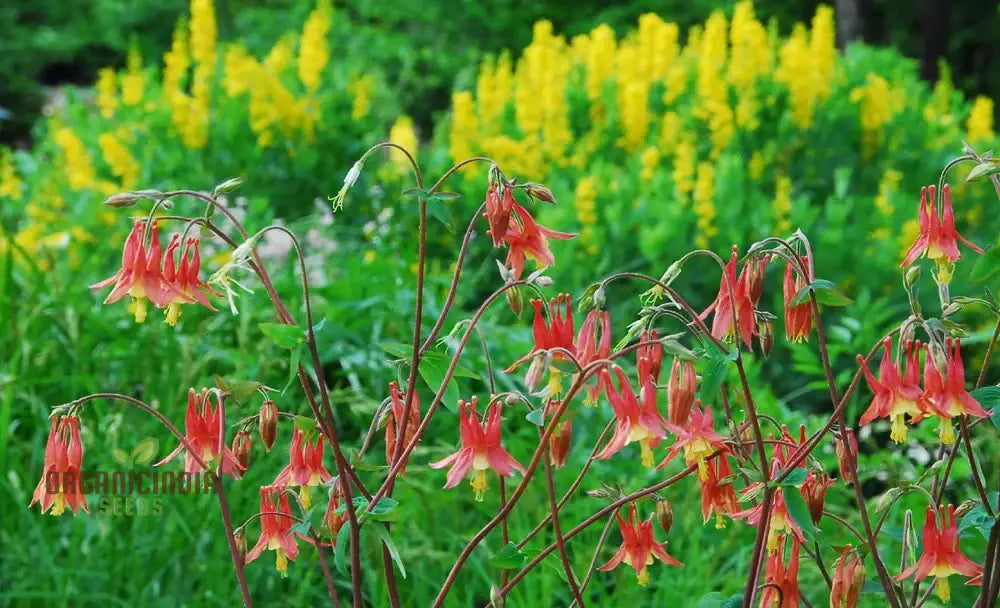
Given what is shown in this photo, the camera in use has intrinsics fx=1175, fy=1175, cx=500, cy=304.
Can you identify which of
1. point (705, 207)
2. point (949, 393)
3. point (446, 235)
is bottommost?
point (446, 235)

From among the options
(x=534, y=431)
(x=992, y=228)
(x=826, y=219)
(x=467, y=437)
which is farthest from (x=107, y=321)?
(x=992, y=228)

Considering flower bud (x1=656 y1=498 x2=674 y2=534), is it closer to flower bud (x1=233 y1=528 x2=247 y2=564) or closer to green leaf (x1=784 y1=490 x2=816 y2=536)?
green leaf (x1=784 y1=490 x2=816 y2=536)

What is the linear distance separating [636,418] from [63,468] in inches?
31.5

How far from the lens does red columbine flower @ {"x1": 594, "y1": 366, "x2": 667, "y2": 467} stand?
4.67ft

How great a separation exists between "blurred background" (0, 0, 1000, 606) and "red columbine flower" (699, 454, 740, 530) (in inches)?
9.6

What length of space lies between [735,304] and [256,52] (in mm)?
11106

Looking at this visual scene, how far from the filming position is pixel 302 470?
1.68 meters

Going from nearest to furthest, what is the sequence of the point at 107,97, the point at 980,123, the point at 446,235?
1. the point at 446,235
2. the point at 980,123
3. the point at 107,97

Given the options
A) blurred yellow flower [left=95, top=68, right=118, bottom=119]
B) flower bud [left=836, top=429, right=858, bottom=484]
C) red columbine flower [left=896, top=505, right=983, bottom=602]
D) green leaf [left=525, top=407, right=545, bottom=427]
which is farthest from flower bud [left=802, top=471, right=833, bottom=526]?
blurred yellow flower [left=95, top=68, right=118, bottom=119]

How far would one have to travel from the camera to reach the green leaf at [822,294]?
4.75 feet

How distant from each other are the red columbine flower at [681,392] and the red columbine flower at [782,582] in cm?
34

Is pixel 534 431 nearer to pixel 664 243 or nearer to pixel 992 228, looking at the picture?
pixel 664 243

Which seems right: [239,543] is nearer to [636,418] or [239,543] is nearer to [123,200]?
[123,200]

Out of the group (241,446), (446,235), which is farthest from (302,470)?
(446,235)
